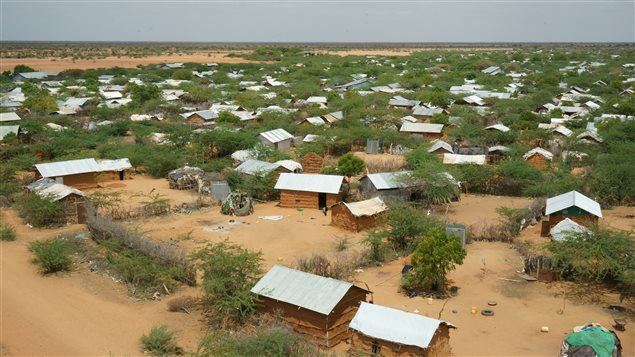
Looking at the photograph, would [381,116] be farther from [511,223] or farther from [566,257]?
[566,257]

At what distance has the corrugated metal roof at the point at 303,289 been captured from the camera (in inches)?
472

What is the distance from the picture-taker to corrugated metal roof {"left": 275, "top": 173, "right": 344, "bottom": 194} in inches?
877

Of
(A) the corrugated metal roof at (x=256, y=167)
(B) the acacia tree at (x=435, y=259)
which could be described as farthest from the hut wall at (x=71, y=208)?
(B) the acacia tree at (x=435, y=259)

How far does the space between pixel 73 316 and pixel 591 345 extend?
11226 millimetres

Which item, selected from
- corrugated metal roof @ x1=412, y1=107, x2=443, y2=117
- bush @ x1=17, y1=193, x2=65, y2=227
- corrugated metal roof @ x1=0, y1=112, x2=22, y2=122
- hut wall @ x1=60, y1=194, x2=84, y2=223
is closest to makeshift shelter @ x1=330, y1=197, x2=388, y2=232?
hut wall @ x1=60, y1=194, x2=84, y2=223

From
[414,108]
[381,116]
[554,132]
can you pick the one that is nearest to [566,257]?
[554,132]

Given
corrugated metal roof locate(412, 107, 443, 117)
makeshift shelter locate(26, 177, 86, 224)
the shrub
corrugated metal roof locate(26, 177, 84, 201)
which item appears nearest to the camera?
the shrub

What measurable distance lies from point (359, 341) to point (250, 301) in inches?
108

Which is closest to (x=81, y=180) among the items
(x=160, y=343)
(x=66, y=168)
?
(x=66, y=168)

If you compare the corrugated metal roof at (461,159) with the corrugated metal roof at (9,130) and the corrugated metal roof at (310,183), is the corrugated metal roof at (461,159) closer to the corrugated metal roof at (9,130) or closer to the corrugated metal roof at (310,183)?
the corrugated metal roof at (310,183)

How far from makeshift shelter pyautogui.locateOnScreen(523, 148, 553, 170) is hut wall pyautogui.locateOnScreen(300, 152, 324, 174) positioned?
10.3 m

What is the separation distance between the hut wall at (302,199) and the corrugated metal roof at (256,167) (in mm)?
1717

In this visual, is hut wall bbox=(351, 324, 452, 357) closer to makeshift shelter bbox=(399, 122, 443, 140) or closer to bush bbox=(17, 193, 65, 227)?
bush bbox=(17, 193, 65, 227)

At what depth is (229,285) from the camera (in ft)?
43.8
